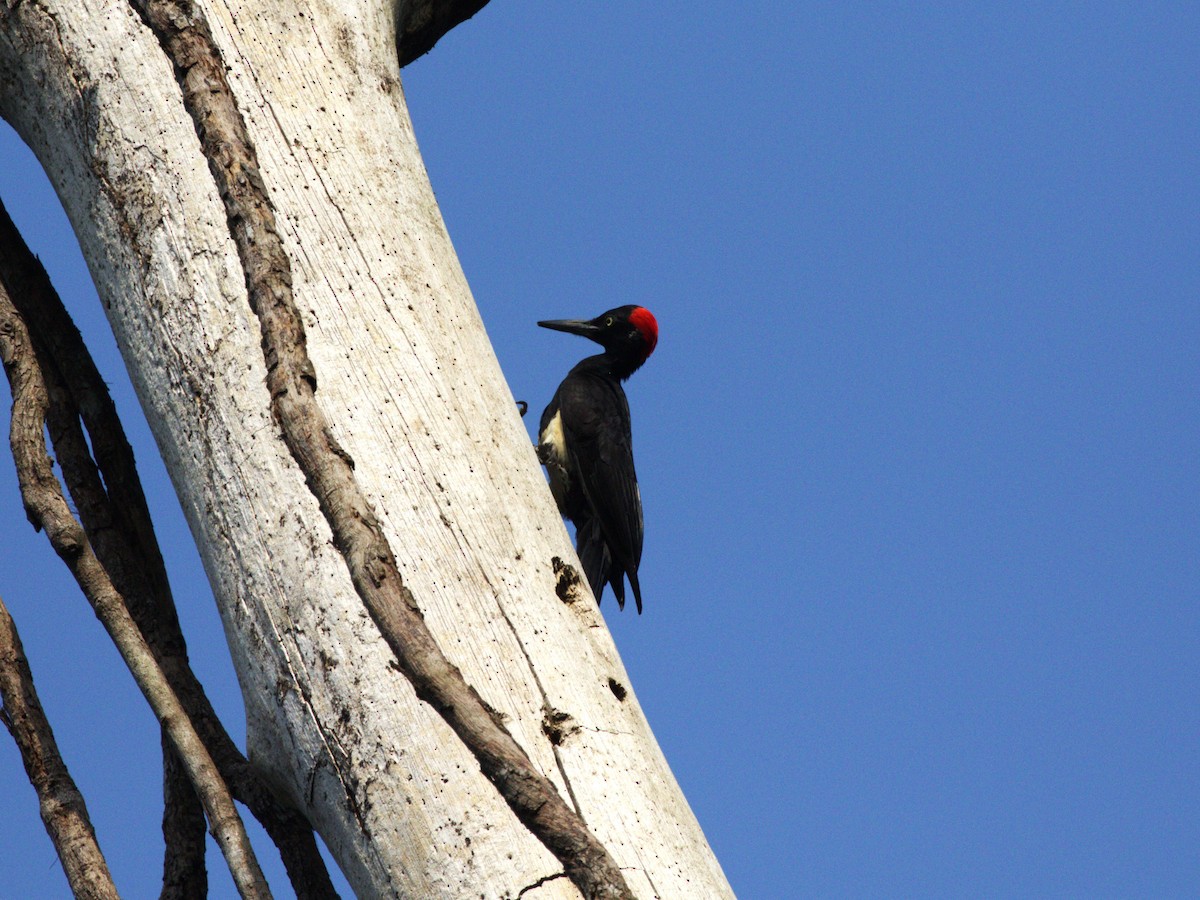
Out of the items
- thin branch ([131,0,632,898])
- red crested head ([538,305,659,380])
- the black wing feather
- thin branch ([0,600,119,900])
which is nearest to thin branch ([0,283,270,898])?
thin branch ([0,600,119,900])

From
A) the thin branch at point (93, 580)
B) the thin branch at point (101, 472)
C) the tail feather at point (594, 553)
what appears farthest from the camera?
the tail feather at point (594, 553)

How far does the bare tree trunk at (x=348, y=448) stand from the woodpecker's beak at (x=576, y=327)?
348 cm

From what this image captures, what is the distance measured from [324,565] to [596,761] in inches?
20.6

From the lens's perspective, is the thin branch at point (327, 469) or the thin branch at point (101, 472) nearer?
the thin branch at point (327, 469)

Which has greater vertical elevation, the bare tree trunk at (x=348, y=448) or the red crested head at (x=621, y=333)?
the red crested head at (x=621, y=333)

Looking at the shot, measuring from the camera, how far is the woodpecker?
5.04 meters

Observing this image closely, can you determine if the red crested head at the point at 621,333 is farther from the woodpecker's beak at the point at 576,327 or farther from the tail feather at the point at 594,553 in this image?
the tail feather at the point at 594,553

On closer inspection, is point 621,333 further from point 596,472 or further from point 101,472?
point 101,472

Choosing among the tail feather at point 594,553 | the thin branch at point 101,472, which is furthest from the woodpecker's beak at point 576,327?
the thin branch at point 101,472

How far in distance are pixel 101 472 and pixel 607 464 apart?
2.61 meters

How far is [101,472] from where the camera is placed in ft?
9.18

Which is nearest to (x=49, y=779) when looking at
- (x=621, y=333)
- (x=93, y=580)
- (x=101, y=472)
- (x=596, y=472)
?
(x=93, y=580)

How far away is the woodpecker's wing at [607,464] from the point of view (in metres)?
5.06

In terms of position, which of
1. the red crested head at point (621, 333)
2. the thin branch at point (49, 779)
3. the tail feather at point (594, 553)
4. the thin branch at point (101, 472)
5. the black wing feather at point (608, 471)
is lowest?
the thin branch at point (49, 779)
